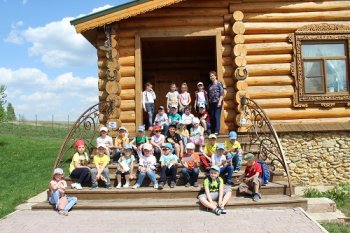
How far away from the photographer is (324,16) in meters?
11.5

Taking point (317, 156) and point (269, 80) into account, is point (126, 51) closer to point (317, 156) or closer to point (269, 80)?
point (269, 80)

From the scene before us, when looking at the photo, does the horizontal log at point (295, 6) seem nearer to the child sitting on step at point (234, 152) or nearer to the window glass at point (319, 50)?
the window glass at point (319, 50)

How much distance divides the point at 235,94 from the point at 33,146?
13.8 metres

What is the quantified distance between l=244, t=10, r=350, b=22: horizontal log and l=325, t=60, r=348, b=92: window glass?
1.27 meters

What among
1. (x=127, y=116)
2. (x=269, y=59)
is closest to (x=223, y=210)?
(x=127, y=116)

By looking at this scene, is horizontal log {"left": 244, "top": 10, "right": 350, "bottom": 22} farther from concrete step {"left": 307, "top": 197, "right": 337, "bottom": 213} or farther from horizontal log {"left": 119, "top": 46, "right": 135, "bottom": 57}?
concrete step {"left": 307, "top": 197, "right": 337, "bottom": 213}

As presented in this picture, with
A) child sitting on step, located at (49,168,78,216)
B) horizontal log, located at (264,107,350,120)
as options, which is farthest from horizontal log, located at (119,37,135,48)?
child sitting on step, located at (49,168,78,216)

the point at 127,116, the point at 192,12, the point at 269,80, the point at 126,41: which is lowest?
the point at 127,116

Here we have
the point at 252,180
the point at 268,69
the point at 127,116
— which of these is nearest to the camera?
the point at 252,180

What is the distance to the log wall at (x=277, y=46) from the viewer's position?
11273 millimetres

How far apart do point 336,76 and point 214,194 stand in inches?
237

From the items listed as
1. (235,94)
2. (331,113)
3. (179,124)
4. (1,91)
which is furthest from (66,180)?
(1,91)

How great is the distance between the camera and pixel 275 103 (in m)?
11.3

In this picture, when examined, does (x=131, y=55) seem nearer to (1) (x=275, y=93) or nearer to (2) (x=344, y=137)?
(1) (x=275, y=93)
